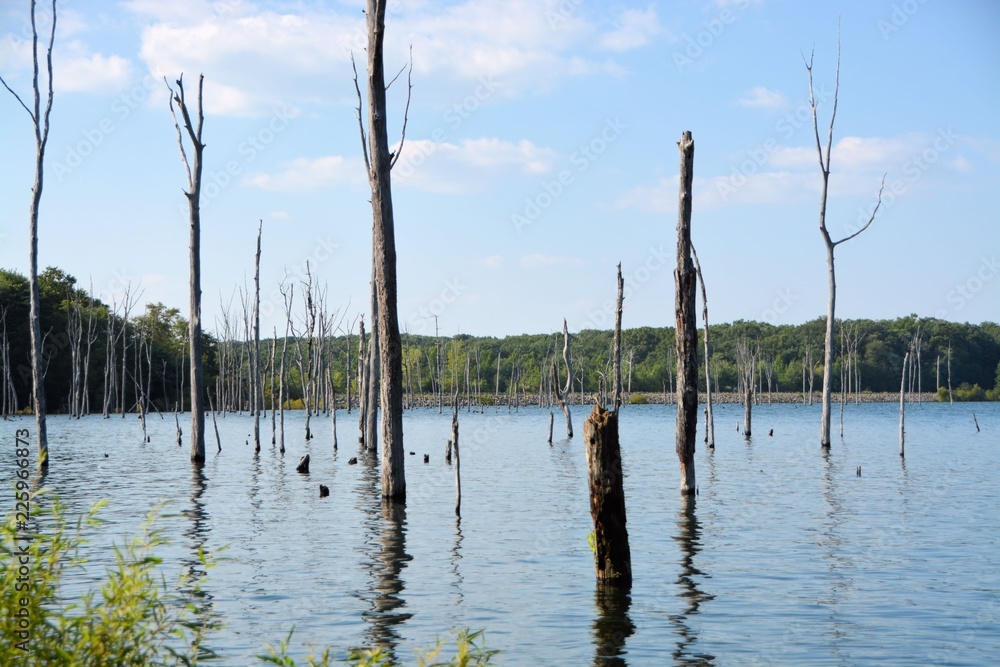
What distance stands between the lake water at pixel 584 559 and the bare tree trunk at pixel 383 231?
1.79m

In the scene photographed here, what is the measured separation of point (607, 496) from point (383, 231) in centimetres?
676

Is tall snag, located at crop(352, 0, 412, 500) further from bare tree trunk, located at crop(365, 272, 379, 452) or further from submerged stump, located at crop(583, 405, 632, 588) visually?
bare tree trunk, located at crop(365, 272, 379, 452)

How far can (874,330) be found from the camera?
389 feet

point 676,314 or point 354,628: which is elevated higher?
point 676,314

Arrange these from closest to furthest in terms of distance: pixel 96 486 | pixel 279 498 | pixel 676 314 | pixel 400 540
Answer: pixel 400 540, pixel 676 314, pixel 279 498, pixel 96 486

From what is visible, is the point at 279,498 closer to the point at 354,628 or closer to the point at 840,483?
the point at 354,628

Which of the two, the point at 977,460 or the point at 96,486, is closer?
the point at 96,486

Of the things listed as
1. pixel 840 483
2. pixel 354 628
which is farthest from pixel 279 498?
pixel 840 483

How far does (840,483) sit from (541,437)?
21.9 metres

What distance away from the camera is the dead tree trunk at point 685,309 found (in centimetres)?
1528

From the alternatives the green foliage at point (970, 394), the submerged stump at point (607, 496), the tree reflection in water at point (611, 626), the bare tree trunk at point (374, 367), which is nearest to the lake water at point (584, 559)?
the tree reflection in water at point (611, 626)

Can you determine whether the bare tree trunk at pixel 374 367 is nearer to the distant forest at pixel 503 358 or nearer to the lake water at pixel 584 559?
the lake water at pixel 584 559

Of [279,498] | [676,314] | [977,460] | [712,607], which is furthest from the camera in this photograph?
[977,460]

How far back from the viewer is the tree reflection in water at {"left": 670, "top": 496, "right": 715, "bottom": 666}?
24.1ft
